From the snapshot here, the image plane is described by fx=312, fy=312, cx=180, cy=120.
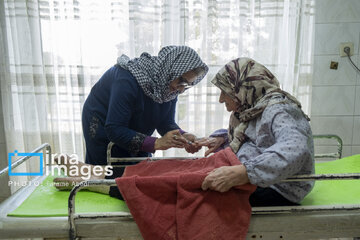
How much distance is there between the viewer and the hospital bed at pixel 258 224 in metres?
1.29

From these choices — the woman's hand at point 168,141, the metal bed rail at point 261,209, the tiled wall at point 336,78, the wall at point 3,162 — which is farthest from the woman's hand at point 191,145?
the wall at point 3,162

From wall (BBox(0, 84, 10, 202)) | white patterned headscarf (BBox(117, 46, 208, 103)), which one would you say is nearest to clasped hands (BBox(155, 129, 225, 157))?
white patterned headscarf (BBox(117, 46, 208, 103))

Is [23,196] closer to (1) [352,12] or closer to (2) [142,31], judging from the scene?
(2) [142,31]

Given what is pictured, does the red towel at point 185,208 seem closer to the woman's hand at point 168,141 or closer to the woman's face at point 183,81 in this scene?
the woman's hand at point 168,141

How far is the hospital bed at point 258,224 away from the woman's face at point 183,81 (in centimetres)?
78

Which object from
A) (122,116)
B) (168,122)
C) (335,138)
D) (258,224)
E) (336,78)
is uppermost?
(336,78)

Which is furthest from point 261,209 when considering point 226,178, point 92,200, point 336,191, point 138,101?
point 138,101

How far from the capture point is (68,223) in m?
1.29

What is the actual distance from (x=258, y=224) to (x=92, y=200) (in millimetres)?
778

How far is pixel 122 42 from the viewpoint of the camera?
2559mm

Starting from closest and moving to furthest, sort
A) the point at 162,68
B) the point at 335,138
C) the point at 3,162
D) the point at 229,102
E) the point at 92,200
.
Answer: the point at 92,200 < the point at 229,102 < the point at 162,68 < the point at 335,138 < the point at 3,162

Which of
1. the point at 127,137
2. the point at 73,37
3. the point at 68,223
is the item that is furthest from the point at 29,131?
the point at 68,223

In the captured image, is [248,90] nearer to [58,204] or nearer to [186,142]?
[186,142]

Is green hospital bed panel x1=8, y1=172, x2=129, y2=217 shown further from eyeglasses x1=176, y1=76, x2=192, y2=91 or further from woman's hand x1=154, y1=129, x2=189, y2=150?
eyeglasses x1=176, y1=76, x2=192, y2=91
